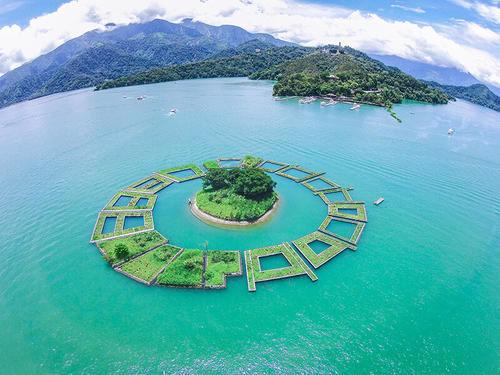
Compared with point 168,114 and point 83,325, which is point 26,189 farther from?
point 168,114

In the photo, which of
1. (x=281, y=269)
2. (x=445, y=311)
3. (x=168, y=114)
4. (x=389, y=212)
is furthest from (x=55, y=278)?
(x=168, y=114)

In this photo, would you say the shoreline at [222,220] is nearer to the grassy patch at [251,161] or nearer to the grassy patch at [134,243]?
the grassy patch at [134,243]

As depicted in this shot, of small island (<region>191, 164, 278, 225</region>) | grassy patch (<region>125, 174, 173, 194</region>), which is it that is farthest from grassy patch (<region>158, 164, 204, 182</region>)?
small island (<region>191, 164, 278, 225</region>)

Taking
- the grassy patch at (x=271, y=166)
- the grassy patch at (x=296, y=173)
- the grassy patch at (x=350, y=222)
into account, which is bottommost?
the grassy patch at (x=350, y=222)

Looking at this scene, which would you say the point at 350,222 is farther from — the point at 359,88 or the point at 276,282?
the point at 359,88

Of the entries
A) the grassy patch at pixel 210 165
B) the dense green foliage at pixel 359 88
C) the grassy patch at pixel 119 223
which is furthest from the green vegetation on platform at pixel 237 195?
the dense green foliage at pixel 359 88

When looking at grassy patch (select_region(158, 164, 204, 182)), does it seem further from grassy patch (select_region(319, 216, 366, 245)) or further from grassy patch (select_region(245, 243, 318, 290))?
grassy patch (select_region(319, 216, 366, 245))
